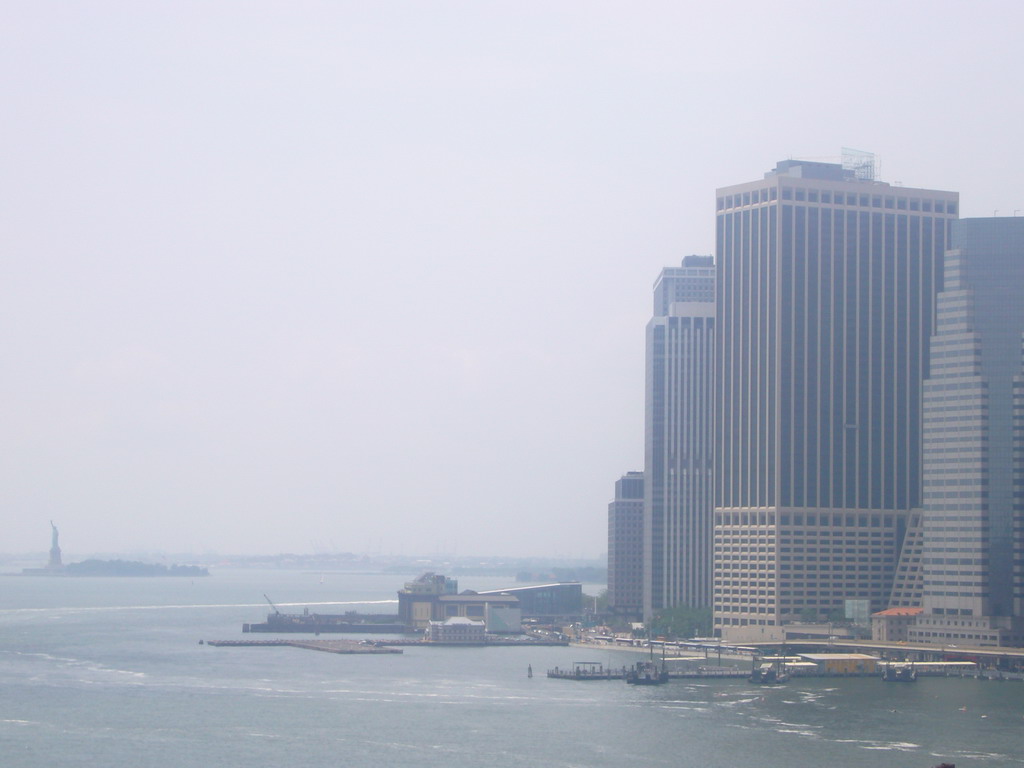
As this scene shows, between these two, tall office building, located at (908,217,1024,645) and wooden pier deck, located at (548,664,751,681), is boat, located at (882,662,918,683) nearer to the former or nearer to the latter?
wooden pier deck, located at (548,664,751,681)

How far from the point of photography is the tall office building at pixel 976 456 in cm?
17825

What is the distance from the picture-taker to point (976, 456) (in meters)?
180

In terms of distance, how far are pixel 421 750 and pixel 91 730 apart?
25.4 m

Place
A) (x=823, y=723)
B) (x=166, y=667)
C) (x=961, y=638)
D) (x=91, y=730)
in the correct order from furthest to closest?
1. (x=961, y=638)
2. (x=166, y=667)
3. (x=823, y=723)
4. (x=91, y=730)

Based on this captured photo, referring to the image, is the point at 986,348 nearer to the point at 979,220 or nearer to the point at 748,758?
the point at 979,220

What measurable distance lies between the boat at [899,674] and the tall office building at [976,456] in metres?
18.7

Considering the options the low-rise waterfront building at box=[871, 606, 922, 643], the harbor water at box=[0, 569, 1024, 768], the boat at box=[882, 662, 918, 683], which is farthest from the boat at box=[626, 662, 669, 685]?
the low-rise waterfront building at box=[871, 606, 922, 643]

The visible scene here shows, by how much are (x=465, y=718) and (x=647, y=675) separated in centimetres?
3684

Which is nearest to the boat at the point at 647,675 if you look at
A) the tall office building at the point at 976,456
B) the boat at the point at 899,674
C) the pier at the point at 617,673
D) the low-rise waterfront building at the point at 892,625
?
the pier at the point at 617,673

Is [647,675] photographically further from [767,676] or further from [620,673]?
[767,676]

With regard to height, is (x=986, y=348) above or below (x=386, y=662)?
above

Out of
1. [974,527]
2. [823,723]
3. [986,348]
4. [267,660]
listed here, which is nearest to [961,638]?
[974,527]

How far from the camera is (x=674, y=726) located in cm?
12181

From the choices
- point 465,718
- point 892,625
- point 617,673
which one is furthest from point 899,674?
point 465,718
